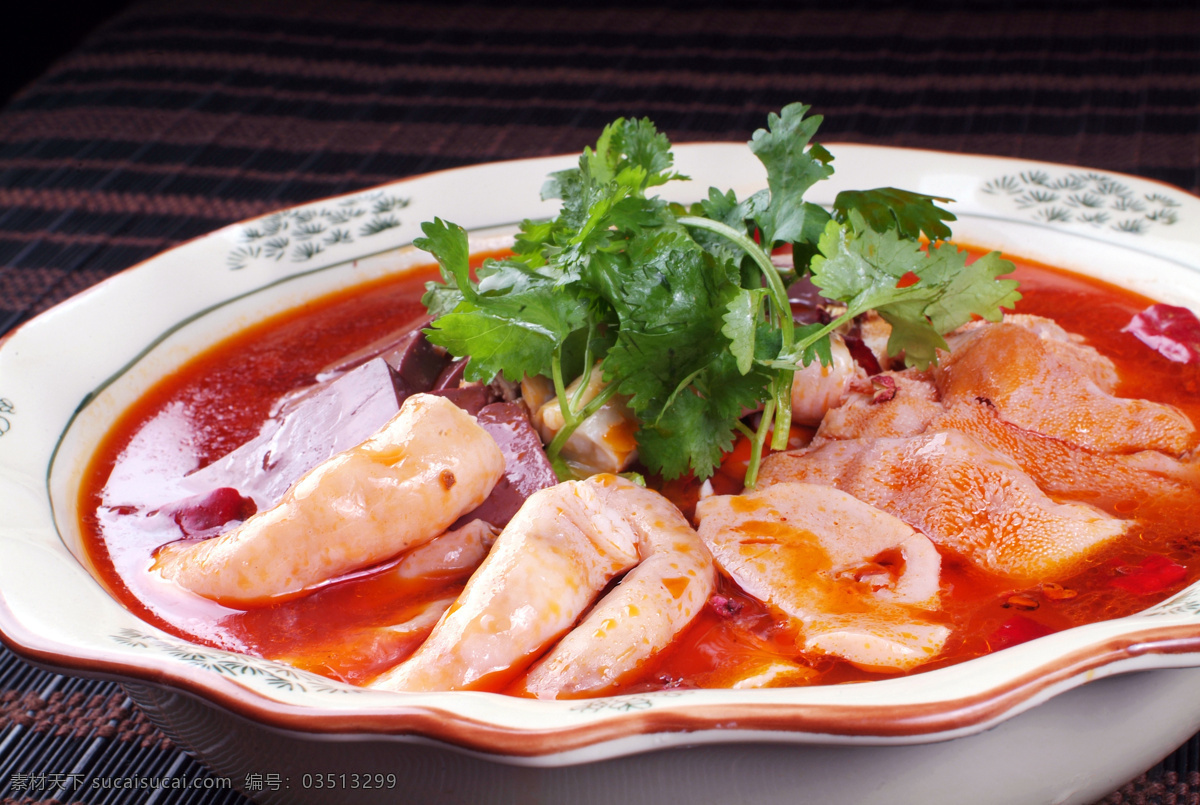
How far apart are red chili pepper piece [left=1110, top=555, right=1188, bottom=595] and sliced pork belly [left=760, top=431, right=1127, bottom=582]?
75 mm

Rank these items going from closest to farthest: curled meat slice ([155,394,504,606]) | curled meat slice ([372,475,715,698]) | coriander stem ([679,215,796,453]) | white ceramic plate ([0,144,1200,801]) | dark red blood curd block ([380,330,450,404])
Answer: white ceramic plate ([0,144,1200,801])
curled meat slice ([372,475,715,698])
curled meat slice ([155,394,504,606])
coriander stem ([679,215,796,453])
dark red blood curd block ([380,330,450,404])

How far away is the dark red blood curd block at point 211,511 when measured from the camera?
2406 millimetres

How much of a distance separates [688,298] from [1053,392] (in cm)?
99

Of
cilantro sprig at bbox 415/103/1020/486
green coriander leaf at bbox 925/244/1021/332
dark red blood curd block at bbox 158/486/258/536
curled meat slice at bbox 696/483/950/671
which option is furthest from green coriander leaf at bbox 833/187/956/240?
dark red blood curd block at bbox 158/486/258/536

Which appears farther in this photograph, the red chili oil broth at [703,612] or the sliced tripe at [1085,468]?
the sliced tripe at [1085,468]

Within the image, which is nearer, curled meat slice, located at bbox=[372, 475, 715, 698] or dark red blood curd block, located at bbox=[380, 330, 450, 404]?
curled meat slice, located at bbox=[372, 475, 715, 698]

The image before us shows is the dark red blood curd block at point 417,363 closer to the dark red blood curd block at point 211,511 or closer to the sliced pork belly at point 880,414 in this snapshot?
the dark red blood curd block at point 211,511

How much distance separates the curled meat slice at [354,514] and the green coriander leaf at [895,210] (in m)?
1.09

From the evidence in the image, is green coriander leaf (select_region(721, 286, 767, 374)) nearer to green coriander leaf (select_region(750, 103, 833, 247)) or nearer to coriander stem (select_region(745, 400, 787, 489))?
coriander stem (select_region(745, 400, 787, 489))

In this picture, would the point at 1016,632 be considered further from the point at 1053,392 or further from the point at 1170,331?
the point at 1170,331

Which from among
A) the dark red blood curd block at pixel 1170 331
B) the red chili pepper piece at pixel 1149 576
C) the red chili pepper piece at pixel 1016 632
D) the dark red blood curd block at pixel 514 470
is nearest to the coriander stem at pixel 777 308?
the dark red blood curd block at pixel 514 470

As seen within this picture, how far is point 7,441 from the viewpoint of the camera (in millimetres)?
2434

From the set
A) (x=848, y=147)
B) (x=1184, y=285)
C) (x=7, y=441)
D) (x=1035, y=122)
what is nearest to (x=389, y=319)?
(x=7, y=441)

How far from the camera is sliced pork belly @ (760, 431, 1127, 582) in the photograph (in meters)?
2.17
